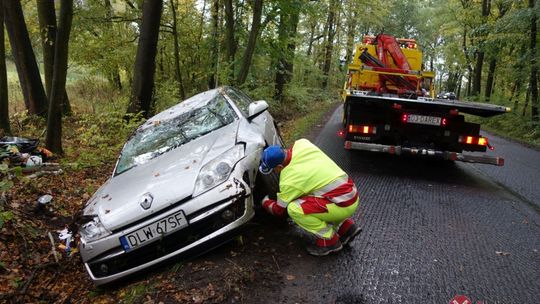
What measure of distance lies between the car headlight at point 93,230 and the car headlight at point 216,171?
0.92 m

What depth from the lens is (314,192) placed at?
3.78 m

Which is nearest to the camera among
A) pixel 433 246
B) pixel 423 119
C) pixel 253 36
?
pixel 433 246

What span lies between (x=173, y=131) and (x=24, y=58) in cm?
881

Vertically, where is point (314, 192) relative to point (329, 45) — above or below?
below

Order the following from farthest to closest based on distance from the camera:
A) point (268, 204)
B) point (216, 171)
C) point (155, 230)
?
point (268, 204), point (216, 171), point (155, 230)

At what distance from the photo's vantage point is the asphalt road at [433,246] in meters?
3.41

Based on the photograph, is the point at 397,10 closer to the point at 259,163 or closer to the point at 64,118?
the point at 64,118

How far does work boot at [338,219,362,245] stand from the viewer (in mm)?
4137

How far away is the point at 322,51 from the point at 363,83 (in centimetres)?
2459

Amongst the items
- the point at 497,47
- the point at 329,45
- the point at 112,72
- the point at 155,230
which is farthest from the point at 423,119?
the point at 329,45

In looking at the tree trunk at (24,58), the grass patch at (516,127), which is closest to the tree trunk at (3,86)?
the tree trunk at (24,58)

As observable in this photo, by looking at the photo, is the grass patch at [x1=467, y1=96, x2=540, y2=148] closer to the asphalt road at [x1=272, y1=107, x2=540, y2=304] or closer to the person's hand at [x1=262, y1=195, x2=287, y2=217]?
the asphalt road at [x1=272, y1=107, x2=540, y2=304]

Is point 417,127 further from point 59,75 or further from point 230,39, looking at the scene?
point 230,39

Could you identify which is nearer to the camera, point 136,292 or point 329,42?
point 136,292
